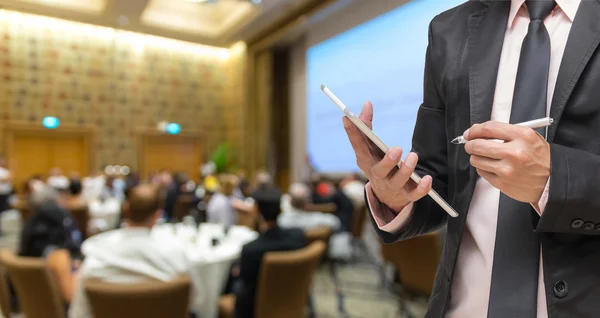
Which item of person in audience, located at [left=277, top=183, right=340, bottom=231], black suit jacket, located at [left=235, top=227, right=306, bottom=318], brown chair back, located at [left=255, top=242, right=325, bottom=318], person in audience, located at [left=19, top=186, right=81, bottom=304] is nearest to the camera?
brown chair back, located at [left=255, top=242, right=325, bottom=318]

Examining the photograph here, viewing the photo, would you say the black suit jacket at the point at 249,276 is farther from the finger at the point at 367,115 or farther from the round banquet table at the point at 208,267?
the finger at the point at 367,115

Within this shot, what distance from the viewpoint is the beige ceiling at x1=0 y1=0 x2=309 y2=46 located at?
0.87 metres

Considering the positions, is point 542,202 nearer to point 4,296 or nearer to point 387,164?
point 387,164

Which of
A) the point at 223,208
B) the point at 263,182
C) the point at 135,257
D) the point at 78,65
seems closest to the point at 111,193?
the point at 223,208

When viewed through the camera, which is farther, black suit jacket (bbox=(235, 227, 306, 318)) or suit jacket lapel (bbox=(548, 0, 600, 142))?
black suit jacket (bbox=(235, 227, 306, 318))

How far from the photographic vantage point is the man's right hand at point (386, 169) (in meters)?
0.59

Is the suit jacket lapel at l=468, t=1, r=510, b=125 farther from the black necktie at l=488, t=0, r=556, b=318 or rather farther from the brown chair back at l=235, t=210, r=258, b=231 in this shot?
the brown chair back at l=235, t=210, r=258, b=231

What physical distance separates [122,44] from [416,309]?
3.65 m

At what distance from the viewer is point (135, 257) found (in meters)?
2.26

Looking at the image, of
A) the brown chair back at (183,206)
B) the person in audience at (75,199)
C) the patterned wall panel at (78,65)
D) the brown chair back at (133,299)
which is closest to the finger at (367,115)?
the patterned wall panel at (78,65)

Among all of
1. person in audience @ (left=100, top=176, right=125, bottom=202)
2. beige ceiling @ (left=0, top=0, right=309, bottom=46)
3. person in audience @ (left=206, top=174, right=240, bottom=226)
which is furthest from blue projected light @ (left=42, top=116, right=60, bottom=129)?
person in audience @ (left=100, top=176, right=125, bottom=202)

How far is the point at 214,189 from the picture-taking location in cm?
573

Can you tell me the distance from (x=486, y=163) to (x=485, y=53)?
241 mm

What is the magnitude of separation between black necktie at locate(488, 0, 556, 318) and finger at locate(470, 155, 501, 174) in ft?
0.44
